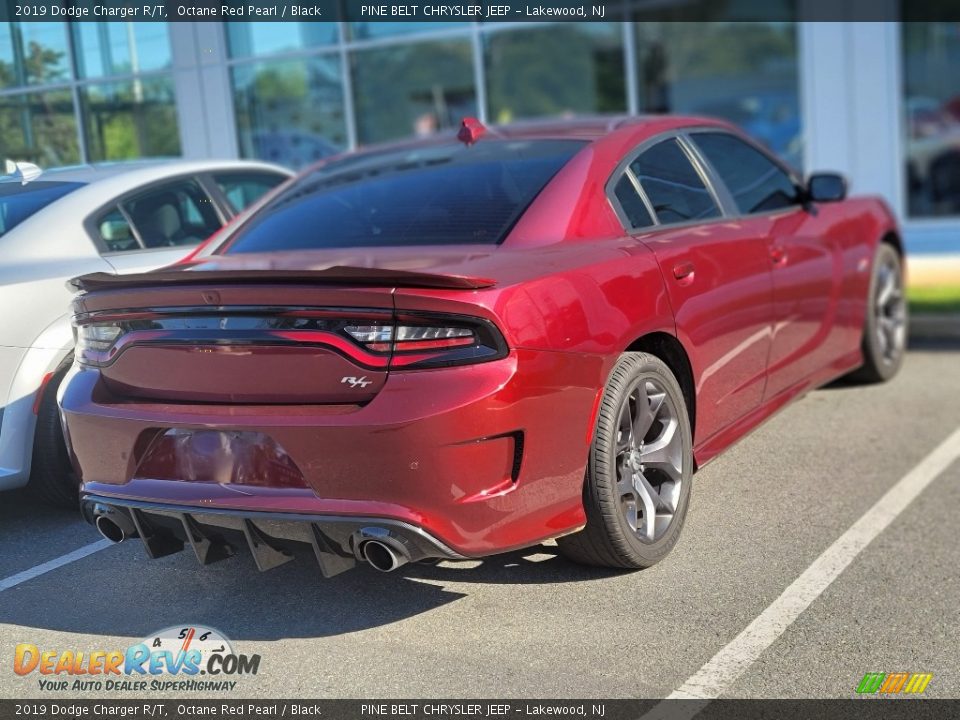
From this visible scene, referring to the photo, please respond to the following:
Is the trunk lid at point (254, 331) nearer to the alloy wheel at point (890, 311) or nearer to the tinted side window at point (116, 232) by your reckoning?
the tinted side window at point (116, 232)

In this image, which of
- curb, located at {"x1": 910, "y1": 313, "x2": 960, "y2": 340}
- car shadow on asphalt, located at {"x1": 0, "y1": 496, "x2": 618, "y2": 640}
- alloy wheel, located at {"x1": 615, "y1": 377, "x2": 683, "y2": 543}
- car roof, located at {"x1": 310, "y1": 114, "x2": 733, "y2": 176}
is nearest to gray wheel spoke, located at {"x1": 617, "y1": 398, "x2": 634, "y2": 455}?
alloy wheel, located at {"x1": 615, "y1": 377, "x2": 683, "y2": 543}

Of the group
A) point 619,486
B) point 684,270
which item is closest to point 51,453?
point 619,486

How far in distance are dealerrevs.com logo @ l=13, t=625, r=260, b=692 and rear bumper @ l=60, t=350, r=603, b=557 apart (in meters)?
0.45

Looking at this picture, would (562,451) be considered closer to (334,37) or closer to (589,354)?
(589,354)

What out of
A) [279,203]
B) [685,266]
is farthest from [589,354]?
[279,203]

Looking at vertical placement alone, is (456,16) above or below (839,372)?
above

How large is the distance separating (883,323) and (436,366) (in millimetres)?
4110

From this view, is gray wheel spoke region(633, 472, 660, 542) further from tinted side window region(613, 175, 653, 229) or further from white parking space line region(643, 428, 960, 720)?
tinted side window region(613, 175, 653, 229)

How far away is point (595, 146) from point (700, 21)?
→ 13.8 m

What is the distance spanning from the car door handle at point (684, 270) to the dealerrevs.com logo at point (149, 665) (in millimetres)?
1963

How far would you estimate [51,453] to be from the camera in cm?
466

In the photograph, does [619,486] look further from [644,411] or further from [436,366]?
[436,366]

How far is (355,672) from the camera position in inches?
128

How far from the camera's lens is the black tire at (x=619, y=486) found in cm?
360
